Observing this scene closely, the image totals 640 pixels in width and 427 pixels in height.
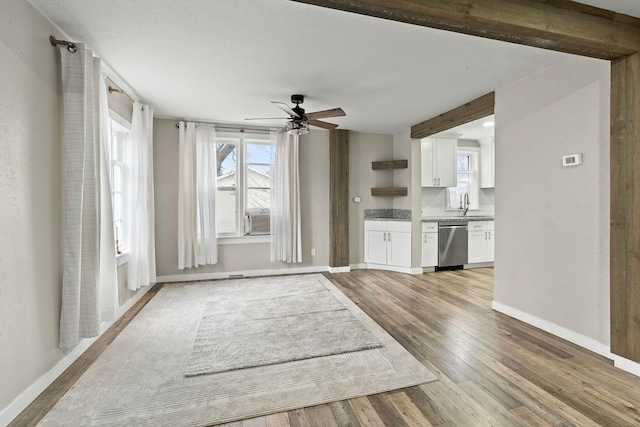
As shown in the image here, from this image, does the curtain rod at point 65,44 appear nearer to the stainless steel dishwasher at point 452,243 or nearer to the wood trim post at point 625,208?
the wood trim post at point 625,208

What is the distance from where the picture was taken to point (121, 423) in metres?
1.68

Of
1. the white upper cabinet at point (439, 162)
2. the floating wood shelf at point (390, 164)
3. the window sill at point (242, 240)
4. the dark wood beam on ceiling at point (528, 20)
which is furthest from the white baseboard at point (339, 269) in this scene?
the dark wood beam on ceiling at point (528, 20)

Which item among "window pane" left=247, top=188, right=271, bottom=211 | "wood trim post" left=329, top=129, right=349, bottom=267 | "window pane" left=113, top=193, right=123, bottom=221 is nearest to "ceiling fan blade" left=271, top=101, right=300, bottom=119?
"wood trim post" left=329, top=129, right=349, bottom=267

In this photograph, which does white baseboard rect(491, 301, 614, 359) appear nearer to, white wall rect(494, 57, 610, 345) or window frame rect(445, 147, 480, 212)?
white wall rect(494, 57, 610, 345)

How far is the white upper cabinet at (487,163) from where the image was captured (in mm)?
6090

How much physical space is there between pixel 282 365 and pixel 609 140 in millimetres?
3142

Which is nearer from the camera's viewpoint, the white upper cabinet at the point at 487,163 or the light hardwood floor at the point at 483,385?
the light hardwood floor at the point at 483,385

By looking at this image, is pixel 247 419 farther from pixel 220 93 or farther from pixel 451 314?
pixel 220 93

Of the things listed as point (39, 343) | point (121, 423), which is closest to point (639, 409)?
point (121, 423)

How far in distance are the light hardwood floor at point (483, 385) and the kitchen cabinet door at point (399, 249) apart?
6.16 feet

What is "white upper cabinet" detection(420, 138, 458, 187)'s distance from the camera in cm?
563

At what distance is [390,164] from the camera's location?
5547 millimetres

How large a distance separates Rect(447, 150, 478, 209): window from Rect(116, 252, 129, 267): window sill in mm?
5810

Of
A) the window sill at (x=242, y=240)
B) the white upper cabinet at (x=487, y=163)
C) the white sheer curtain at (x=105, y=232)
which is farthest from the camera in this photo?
the white upper cabinet at (x=487, y=163)
